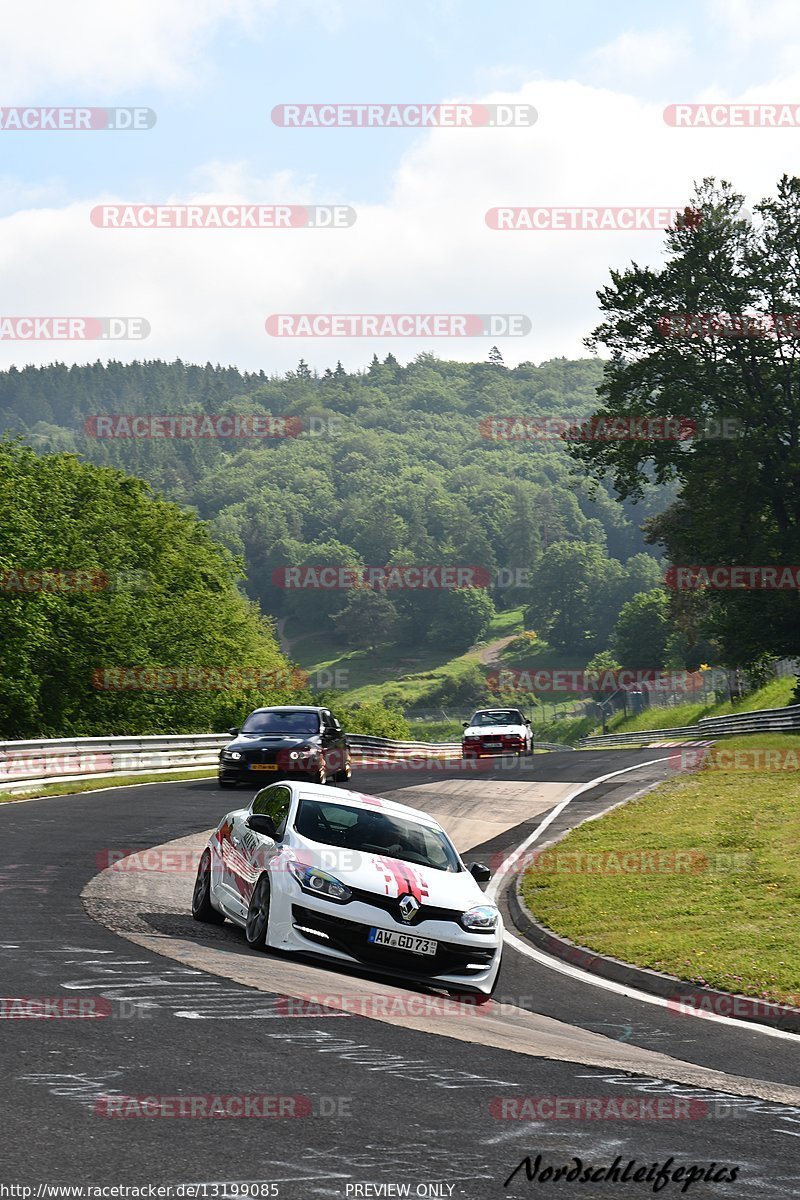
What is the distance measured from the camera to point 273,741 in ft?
86.1

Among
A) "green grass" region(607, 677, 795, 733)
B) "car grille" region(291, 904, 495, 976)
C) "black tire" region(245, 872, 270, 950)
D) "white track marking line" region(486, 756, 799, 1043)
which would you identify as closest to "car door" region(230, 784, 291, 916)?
"black tire" region(245, 872, 270, 950)

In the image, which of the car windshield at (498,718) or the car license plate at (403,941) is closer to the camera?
the car license plate at (403,941)

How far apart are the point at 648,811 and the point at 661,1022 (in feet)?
46.9

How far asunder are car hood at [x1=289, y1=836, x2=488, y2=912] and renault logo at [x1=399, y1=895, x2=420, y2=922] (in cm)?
6

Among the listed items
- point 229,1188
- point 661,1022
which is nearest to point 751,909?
point 661,1022

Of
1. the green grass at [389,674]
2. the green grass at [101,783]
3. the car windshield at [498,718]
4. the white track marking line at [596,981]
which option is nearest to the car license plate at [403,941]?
the white track marking line at [596,981]

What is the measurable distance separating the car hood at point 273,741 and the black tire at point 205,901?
13478 millimetres

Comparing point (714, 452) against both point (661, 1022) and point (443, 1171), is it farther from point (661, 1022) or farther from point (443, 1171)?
point (443, 1171)

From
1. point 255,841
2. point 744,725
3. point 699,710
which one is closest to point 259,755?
point 255,841

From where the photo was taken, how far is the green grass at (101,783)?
25467 mm

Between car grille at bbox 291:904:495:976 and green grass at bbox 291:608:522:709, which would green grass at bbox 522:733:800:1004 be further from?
green grass at bbox 291:608:522:709

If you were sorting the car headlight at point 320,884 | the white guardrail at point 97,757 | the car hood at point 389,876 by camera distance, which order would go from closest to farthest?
the car headlight at point 320,884
the car hood at point 389,876
the white guardrail at point 97,757

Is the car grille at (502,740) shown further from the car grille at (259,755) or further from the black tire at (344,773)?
the car grille at (259,755)

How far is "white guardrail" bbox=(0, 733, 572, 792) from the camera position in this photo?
84.8ft
